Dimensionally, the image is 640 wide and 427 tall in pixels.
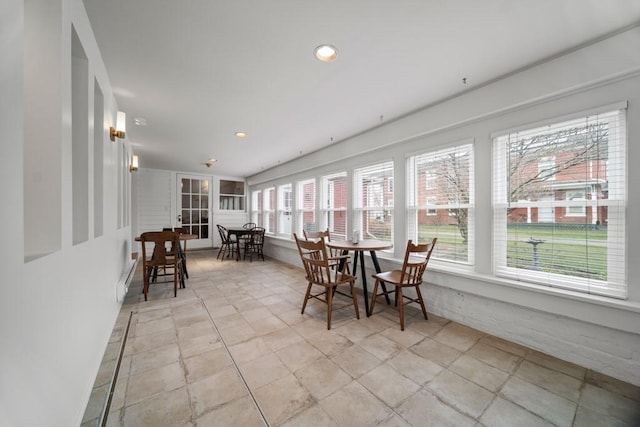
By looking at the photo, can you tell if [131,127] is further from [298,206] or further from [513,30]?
[513,30]

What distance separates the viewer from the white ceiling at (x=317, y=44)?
155 cm

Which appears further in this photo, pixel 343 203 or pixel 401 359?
pixel 343 203


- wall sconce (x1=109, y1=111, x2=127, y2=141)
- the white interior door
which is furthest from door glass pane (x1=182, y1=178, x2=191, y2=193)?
wall sconce (x1=109, y1=111, x2=127, y2=141)

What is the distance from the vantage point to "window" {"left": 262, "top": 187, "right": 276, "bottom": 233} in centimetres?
689

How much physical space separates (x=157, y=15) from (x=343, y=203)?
11.1 feet

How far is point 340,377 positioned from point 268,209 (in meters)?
5.84

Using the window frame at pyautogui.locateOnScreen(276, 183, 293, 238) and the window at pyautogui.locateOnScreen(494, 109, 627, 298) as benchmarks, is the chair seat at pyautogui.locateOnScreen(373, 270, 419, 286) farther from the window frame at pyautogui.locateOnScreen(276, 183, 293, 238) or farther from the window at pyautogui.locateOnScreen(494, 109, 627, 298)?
the window frame at pyautogui.locateOnScreen(276, 183, 293, 238)

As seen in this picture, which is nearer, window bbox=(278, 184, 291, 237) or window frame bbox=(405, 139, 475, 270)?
window frame bbox=(405, 139, 475, 270)

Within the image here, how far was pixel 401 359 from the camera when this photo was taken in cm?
199

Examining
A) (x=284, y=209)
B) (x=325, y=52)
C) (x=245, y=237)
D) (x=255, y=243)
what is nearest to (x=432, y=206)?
(x=325, y=52)

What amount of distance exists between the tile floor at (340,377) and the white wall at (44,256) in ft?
1.45

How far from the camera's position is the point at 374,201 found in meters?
3.81

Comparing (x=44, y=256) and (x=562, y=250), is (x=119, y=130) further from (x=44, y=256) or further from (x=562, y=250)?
(x=562, y=250)

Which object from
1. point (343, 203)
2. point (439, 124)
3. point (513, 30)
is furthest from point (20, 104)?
point (343, 203)
